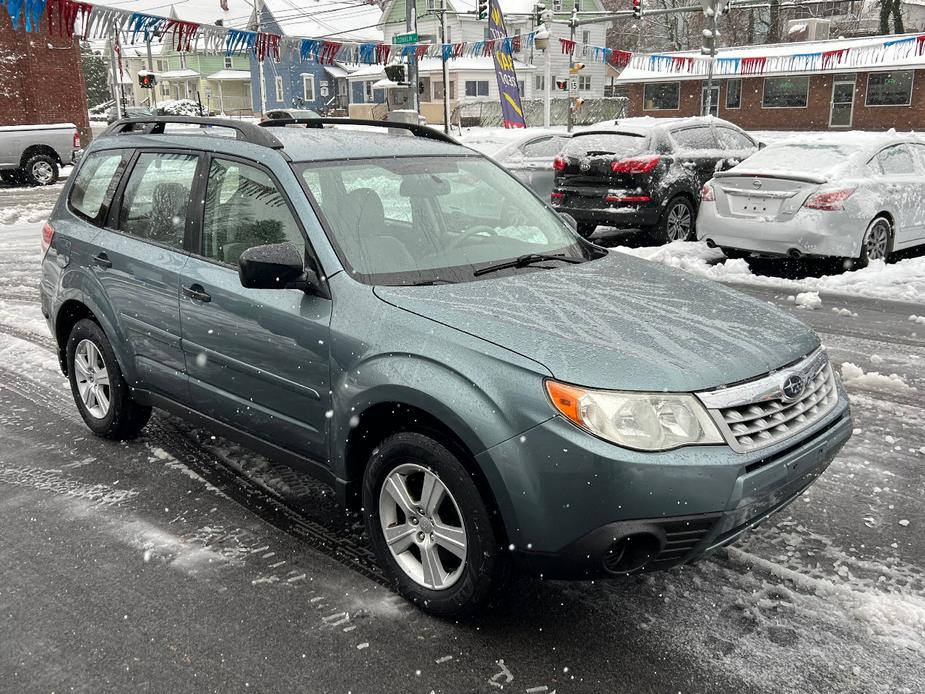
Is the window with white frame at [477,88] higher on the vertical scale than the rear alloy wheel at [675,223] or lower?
higher

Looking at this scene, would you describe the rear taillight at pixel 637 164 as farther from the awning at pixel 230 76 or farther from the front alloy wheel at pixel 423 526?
the awning at pixel 230 76

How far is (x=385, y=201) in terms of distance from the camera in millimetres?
3816

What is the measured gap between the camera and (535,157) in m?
13.8

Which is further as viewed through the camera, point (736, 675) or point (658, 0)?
point (658, 0)

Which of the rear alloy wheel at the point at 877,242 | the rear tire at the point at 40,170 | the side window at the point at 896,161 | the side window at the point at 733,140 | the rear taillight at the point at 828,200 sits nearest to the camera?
the rear taillight at the point at 828,200

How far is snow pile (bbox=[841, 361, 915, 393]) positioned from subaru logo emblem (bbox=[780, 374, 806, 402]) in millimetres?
2999

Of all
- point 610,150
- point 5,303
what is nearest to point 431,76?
point 610,150

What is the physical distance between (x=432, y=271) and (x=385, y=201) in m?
0.55

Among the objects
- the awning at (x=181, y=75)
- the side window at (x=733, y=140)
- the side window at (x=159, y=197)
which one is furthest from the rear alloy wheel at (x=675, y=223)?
the awning at (x=181, y=75)

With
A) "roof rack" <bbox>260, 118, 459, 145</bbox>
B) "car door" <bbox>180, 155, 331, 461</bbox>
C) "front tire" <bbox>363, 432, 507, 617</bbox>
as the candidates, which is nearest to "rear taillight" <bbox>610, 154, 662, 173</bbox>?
"roof rack" <bbox>260, 118, 459, 145</bbox>

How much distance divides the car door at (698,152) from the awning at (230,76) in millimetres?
61287

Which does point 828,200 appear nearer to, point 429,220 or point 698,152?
point 698,152

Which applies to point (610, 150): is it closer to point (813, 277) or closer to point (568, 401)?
point (813, 277)

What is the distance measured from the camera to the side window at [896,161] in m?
9.73
